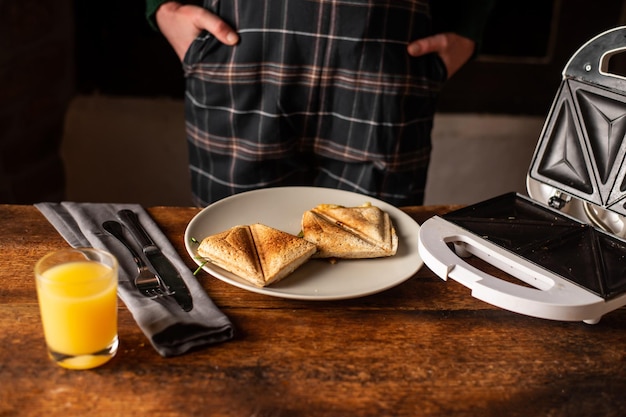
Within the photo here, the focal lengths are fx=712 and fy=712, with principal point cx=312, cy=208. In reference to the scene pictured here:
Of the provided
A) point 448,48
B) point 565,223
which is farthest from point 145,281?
point 448,48

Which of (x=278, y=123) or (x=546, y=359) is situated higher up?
(x=278, y=123)

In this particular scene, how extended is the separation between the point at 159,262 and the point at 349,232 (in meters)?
0.30

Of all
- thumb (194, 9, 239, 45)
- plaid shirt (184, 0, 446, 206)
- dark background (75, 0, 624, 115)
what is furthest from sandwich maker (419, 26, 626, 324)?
dark background (75, 0, 624, 115)

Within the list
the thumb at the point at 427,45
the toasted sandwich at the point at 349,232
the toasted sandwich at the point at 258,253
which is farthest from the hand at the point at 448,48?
the toasted sandwich at the point at 258,253

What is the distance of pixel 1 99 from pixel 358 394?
163 centimetres

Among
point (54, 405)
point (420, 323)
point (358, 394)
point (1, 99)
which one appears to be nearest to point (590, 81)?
point (420, 323)

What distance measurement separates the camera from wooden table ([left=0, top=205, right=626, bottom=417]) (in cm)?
82

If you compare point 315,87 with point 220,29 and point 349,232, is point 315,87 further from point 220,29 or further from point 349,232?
point 349,232

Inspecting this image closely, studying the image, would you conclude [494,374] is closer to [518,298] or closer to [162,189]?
[518,298]

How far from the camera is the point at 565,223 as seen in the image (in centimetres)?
113

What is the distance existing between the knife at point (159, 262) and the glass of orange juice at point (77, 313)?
0.13 m

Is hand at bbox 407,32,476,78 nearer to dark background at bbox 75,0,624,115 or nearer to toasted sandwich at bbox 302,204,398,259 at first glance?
toasted sandwich at bbox 302,204,398,259

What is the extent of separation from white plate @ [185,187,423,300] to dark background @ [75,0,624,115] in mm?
1341

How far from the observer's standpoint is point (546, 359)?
93 centimetres
